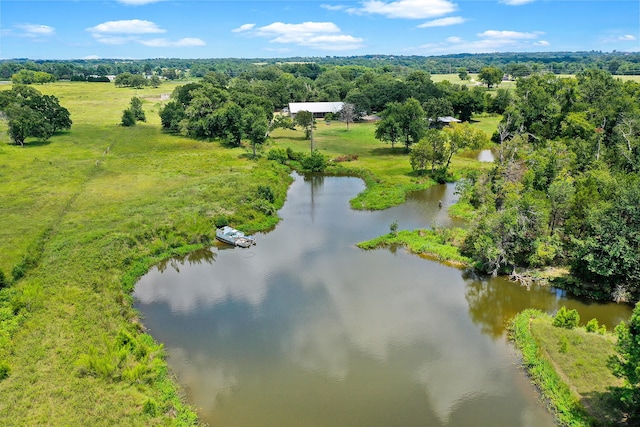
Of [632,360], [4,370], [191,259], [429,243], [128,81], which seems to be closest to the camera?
[632,360]

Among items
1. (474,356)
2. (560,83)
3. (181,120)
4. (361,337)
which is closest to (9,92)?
(181,120)

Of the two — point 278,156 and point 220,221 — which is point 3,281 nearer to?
point 220,221

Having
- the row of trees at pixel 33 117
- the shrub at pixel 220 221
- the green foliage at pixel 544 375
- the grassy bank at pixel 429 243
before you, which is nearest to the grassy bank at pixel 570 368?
the green foliage at pixel 544 375

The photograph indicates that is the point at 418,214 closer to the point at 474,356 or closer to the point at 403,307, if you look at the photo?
the point at 403,307

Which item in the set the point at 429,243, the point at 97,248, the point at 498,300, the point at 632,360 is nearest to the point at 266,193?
the point at 97,248

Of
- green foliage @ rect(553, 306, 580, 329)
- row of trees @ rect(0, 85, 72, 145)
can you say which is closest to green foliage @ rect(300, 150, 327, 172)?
green foliage @ rect(553, 306, 580, 329)

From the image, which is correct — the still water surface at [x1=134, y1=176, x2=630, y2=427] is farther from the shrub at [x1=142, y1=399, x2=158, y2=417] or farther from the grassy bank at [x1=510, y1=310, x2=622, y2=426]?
the shrub at [x1=142, y1=399, x2=158, y2=417]
